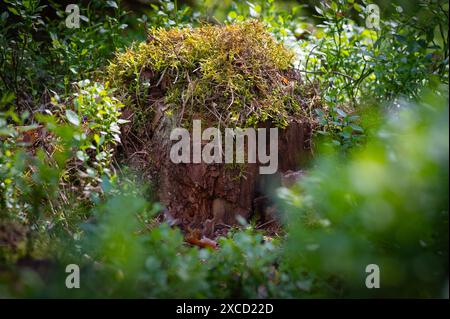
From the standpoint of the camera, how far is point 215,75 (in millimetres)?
3000

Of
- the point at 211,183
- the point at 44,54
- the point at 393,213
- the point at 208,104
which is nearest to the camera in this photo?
the point at 393,213

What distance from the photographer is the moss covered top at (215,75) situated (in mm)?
2959

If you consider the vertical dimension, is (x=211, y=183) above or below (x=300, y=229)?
below

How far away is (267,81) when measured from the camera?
313cm

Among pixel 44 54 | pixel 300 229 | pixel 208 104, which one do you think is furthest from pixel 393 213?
pixel 44 54

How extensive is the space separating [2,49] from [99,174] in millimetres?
1701

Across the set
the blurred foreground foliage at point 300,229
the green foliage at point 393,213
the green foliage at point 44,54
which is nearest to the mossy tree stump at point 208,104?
the blurred foreground foliage at point 300,229

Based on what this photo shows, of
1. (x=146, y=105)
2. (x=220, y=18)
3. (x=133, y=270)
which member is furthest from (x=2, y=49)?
(x=133, y=270)

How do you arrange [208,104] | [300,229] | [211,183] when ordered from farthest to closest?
[208,104]
[211,183]
[300,229]

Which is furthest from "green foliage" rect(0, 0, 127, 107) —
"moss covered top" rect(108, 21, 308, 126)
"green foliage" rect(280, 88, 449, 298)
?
"green foliage" rect(280, 88, 449, 298)

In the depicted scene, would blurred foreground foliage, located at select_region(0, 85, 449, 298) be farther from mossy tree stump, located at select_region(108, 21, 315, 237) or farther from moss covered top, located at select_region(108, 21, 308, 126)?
moss covered top, located at select_region(108, 21, 308, 126)

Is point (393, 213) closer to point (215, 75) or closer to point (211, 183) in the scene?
point (211, 183)

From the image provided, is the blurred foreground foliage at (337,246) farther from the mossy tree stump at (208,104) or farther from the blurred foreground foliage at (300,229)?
the mossy tree stump at (208,104)

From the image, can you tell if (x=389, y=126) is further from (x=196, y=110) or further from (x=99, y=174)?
(x=99, y=174)
